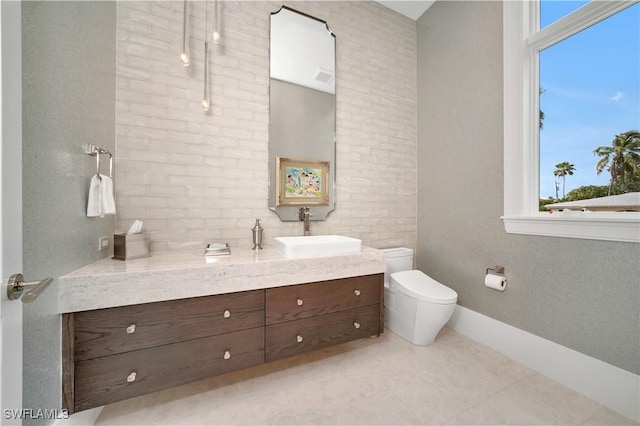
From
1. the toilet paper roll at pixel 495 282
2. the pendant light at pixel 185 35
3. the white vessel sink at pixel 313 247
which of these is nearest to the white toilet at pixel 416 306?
the toilet paper roll at pixel 495 282

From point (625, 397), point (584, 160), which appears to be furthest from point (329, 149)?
point (625, 397)

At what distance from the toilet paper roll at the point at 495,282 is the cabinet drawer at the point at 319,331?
899mm

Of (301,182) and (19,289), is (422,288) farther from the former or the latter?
(19,289)

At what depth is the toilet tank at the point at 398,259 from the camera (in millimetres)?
2398

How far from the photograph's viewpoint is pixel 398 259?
244 cm

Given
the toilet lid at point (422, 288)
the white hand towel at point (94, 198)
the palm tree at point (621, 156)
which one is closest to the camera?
the white hand towel at point (94, 198)

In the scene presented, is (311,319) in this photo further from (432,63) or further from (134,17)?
(432,63)

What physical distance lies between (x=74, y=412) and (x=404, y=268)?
2.38 meters

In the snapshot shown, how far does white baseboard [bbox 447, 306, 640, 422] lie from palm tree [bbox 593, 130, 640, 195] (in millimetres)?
1071

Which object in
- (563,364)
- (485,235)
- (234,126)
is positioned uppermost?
(234,126)

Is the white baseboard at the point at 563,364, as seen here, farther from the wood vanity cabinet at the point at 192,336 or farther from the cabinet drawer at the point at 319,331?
the wood vanity cabinet at the point at 192,336

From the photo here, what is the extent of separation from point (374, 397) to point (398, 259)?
4.06ft

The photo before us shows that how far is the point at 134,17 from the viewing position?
66.2 inches

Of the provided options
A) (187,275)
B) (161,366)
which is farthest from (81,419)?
(187,275)
